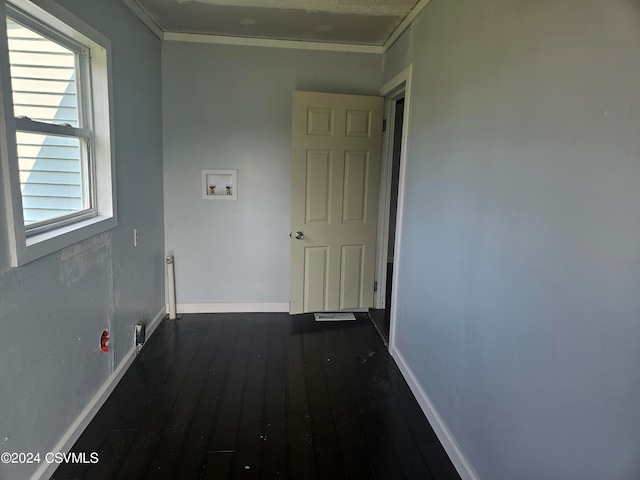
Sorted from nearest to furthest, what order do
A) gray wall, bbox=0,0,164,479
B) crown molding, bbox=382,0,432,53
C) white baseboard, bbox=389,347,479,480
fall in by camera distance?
gray wall, bbox=0,0,164,479 → white baseboard, bbox=389,347,479,480 → crown molding, bbox=382,0,432,53

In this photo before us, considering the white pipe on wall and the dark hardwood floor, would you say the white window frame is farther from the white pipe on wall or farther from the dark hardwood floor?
the white pipe on wall

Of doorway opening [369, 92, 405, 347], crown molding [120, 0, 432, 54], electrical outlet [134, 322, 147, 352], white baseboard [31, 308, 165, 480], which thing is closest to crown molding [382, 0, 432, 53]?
crown molding [120, 0, 432, 54]

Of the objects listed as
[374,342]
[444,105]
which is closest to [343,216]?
[374,342]

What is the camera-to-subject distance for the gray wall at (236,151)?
137 inches

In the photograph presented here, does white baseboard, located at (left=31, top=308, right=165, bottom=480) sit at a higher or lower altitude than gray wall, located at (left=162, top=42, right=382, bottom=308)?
lower

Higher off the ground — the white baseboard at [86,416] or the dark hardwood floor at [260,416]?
the white baseboard at [86,416]

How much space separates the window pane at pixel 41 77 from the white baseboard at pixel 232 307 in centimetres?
203

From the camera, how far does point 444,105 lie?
7.21 ft

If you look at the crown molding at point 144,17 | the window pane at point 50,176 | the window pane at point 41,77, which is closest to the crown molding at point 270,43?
the crown molding at point 144,17

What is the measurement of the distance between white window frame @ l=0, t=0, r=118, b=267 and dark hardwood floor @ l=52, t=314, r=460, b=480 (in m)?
1.02

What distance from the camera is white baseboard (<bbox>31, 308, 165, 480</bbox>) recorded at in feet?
5.79

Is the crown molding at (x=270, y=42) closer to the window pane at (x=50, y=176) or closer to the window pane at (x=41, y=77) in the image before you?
→ the window pane at (x=41, y=77)

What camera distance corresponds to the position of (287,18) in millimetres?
2941

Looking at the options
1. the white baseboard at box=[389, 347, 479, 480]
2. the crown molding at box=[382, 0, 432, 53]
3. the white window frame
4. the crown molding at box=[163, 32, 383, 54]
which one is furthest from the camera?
the crown molding at box=[163, 32, 383, 54]
